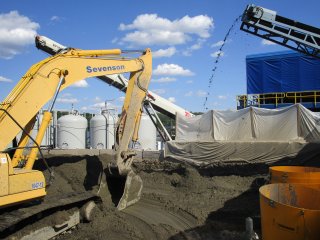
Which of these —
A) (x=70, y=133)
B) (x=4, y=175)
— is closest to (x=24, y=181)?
(x=4, y=175)

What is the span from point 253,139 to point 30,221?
11.5 m

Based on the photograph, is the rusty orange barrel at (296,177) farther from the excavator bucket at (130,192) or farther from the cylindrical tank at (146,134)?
the cylindrical tank at (146,134)

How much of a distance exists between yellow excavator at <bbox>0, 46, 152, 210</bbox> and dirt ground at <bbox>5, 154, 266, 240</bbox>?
0.57m

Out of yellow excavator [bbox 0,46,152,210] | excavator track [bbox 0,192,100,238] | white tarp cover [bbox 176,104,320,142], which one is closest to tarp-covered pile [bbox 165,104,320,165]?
white tarp cover [bbox 176,104,320,142]

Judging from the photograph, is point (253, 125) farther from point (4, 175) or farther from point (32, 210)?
point (4, 175)

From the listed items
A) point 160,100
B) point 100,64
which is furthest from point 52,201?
point 160,100

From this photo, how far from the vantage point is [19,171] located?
5.87m

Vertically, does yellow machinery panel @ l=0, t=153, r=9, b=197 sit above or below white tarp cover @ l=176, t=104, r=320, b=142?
below

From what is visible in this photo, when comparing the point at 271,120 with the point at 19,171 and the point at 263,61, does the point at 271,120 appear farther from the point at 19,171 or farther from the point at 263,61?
the point at 19,171

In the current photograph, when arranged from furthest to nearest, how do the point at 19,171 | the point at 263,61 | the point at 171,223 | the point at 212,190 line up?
the point at 263,61
the point at 212,190
the point at 171,223
the point at 19,171

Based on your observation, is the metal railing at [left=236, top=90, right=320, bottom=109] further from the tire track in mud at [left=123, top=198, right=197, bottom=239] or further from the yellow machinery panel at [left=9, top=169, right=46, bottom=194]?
the yellow machinery panel at [left=9, top=169, right=46, bottom=194]

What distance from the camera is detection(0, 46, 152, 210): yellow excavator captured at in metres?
5.73

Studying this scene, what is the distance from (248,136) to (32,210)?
38.7 feet

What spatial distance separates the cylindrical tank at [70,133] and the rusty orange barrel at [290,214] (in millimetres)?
19928
